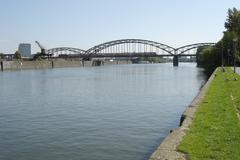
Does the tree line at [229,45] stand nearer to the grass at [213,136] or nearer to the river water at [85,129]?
the river water at [85,129]

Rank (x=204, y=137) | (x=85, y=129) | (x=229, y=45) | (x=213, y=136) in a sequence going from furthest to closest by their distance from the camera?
(x=229, y=45) → (x=85, y=129) → (x=213, y=136) → (x=204, y=137)

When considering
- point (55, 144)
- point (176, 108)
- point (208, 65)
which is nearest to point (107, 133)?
point (55, 144)

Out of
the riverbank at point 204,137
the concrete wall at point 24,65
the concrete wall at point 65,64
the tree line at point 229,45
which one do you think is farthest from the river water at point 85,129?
the concrete wall at point 65,64

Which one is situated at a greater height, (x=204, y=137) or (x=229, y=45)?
(x=229, y=45)

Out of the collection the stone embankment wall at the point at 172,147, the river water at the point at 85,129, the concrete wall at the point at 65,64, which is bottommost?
the concrete wall at the point at 65,64

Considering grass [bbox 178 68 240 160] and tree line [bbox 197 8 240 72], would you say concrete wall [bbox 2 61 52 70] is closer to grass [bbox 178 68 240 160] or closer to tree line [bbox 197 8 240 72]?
tree line [bbox 197 8 240 72]

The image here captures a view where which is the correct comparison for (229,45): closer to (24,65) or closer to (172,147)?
(172,147)

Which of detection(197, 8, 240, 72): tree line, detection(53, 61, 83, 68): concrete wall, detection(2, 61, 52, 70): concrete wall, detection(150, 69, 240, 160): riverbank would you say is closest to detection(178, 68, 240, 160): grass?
detection(150, 69, 240, 160): riverbank

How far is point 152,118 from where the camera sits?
20.8m

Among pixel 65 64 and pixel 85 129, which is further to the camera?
pixel 65 64

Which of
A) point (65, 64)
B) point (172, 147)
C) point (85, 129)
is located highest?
point (172, 147)

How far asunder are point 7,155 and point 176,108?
13929mm

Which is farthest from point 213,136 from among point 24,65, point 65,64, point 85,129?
point 65,64

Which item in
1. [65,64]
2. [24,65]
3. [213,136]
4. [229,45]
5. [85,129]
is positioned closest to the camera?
[213,136]
